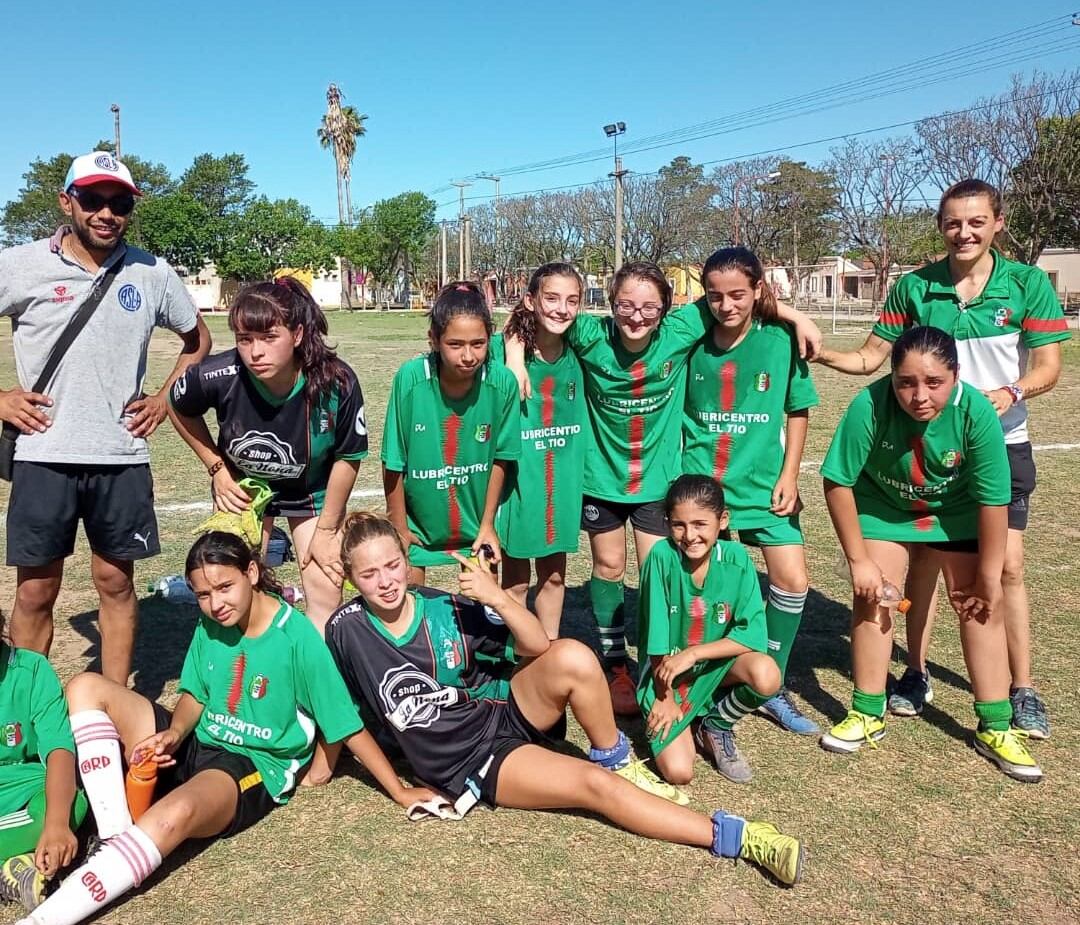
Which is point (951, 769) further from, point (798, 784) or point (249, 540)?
point (249, 540)

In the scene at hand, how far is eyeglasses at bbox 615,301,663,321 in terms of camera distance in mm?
3719

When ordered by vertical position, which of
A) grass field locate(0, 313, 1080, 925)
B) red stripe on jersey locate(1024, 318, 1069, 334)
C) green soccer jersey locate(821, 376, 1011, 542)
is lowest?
grass field locate(0, 313, 1080, 925)

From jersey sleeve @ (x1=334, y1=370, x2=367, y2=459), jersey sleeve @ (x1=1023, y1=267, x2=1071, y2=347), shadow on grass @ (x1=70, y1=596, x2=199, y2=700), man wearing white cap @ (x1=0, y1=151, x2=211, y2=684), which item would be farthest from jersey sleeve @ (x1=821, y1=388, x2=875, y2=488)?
shadow on grass @ (x1=70, y1=596, x2=199, y2=700)

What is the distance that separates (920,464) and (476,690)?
72.8 inches

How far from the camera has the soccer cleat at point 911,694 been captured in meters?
3.92

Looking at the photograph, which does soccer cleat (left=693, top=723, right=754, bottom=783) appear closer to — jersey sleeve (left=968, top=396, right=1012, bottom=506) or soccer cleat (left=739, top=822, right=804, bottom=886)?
soccer cleat (left=739, top=822, right=804, bottom=886)

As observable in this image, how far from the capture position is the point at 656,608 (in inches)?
137

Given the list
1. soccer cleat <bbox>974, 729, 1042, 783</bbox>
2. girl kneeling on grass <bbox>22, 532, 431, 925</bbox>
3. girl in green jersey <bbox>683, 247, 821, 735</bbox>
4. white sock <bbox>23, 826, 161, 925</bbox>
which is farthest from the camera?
girl in green jersey <bbox>683, 247, 821, 735</bbox>

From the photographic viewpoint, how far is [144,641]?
4766 millimetres

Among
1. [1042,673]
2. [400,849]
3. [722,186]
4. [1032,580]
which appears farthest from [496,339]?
[722,186]

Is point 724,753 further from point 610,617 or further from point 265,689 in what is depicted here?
point 265,689

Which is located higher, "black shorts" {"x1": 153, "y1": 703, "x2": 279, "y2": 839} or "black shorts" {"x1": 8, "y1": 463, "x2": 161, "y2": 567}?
"black shorts" {"x1": 8, "y1": 463, "x2": 161, "y2": 567}

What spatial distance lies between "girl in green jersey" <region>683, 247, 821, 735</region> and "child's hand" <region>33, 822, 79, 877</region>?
8.54 ft

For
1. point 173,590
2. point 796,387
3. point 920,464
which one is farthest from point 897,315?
Answer: point 173,590
